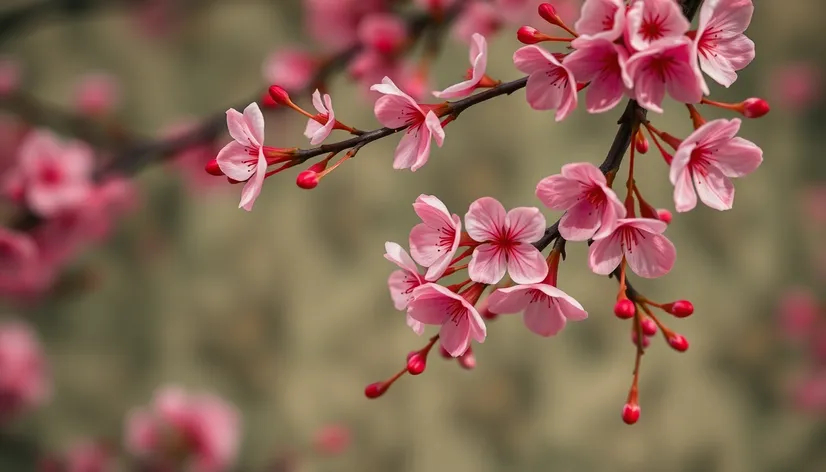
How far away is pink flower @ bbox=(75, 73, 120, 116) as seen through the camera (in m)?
1.14

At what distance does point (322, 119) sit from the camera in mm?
338

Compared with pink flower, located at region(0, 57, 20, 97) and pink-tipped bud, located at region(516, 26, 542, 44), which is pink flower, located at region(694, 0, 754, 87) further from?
pink flower, located at region(0, 57, 20, 97)

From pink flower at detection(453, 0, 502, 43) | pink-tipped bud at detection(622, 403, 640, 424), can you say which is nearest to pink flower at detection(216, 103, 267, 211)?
pink-tipped bud at detection(622, 403, 640, 424)

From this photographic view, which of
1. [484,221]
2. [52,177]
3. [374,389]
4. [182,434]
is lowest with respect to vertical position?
[182,434]

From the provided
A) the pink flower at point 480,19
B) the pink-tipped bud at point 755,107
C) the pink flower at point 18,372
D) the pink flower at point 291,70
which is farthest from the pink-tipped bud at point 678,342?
the pink flower at point 18,372

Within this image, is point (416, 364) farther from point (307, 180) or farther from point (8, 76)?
point (8, 76)

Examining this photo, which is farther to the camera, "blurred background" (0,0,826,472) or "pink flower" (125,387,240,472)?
"blurred background" (0,0,826,472)

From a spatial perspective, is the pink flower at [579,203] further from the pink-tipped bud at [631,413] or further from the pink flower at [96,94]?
the pink flower at [96,94]

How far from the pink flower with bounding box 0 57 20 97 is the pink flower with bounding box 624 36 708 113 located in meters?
1.05

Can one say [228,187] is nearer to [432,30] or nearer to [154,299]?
[154,299]

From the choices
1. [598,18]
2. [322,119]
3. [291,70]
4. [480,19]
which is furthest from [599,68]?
[291,70]

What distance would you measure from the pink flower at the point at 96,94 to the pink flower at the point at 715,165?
3.45ft

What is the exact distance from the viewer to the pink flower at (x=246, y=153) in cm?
33

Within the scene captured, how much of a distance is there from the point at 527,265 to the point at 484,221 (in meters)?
0.03
